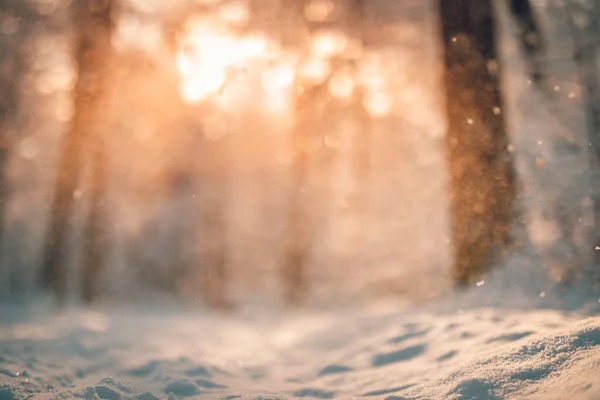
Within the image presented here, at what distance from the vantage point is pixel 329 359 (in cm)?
249

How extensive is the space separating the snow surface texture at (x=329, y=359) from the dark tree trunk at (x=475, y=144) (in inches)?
21.8

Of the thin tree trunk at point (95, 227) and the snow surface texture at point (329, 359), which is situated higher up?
the thin tree trunk at point (95, 227)

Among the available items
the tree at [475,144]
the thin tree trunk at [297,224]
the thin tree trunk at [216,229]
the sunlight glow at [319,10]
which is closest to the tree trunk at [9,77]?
the thin tree trunk at [216,229]

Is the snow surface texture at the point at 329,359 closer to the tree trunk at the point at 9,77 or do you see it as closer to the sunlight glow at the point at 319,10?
the tree trunk at the point at 9,77

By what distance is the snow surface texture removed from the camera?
4.93 ft

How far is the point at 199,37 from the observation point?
498 cm

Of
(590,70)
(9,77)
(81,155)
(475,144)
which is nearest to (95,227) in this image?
(81,155)

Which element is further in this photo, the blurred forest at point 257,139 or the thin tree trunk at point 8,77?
the thin tree trunk at point 8,77

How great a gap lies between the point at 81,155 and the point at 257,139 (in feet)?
6.57

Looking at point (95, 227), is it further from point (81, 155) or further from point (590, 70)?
point (590, 70)

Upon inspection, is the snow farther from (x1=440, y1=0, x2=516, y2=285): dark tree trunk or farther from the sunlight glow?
the sunlight glow

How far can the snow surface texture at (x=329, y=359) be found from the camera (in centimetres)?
150

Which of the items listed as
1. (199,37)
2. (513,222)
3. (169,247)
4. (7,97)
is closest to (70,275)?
(169,247)

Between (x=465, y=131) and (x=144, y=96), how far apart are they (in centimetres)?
376
